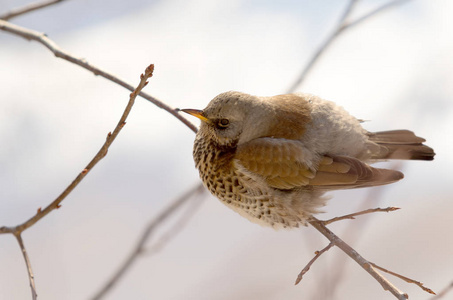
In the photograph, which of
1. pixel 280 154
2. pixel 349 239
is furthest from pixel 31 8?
pixel 349 239

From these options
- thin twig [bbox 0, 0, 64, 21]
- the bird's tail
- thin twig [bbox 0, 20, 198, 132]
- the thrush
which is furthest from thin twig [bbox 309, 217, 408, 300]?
thin twig [bbox 0, 0, 64, 21]

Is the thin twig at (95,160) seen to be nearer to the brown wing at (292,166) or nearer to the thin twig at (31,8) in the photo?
the brown wing at (292,166)

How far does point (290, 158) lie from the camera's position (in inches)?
83.7

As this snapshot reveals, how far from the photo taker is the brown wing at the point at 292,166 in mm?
2105

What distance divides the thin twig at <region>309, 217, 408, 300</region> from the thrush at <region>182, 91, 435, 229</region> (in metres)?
0.11

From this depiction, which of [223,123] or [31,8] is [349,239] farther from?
[31,8]

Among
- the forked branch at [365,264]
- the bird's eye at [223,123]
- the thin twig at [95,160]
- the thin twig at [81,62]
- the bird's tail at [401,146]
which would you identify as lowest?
the forked branch at [365,264]

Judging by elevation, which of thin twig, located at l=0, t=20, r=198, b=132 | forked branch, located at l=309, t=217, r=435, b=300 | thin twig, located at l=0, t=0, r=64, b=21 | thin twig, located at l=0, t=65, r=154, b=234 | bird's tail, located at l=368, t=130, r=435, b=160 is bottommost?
forked branch, located at l=309, t=217, r=435, b=300

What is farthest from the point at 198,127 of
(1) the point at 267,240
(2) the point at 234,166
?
(1) the point at 267,240

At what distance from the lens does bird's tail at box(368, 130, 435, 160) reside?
226cm

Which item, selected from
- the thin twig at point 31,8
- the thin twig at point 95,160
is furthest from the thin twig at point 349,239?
the thin twig at point 31,8

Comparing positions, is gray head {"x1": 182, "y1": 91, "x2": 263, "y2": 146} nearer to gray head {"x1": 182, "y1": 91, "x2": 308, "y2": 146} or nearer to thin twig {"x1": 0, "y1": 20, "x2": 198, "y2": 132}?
gray head {"x1": 182, "y1": 91, "x2": 308, "y2": 146}

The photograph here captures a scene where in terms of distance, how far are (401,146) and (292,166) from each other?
20.2 inches

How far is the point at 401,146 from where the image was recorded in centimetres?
231
